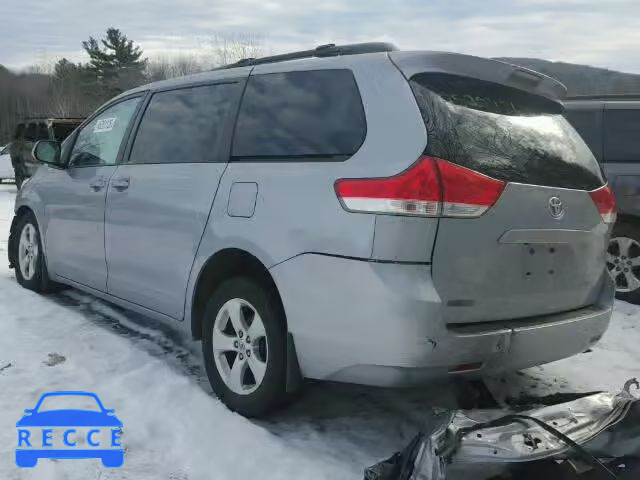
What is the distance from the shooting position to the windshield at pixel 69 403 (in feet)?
10.8

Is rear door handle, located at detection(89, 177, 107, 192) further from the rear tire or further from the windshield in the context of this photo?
the rear tire

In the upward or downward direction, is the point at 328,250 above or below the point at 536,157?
below

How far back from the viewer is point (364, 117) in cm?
284

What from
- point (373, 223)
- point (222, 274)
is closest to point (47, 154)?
point (222, 274)

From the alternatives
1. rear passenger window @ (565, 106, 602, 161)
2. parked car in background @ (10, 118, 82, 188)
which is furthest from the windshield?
parked car in background @ (10, 118, 82, 188)

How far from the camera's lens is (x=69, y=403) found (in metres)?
3.35

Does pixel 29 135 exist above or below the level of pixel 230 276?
above

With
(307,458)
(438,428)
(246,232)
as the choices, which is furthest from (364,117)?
(307,458)

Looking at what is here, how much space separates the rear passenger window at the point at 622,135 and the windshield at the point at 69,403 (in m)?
4.73

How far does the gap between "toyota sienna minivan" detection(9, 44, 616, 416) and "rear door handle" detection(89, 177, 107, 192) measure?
657 millimetres

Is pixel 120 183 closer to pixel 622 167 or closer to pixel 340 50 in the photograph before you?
pixel 340 50

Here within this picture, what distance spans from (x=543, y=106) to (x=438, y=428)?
1.83 metres

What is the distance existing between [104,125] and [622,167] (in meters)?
4.33

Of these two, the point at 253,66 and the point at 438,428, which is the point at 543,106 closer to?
the point at 253,66
